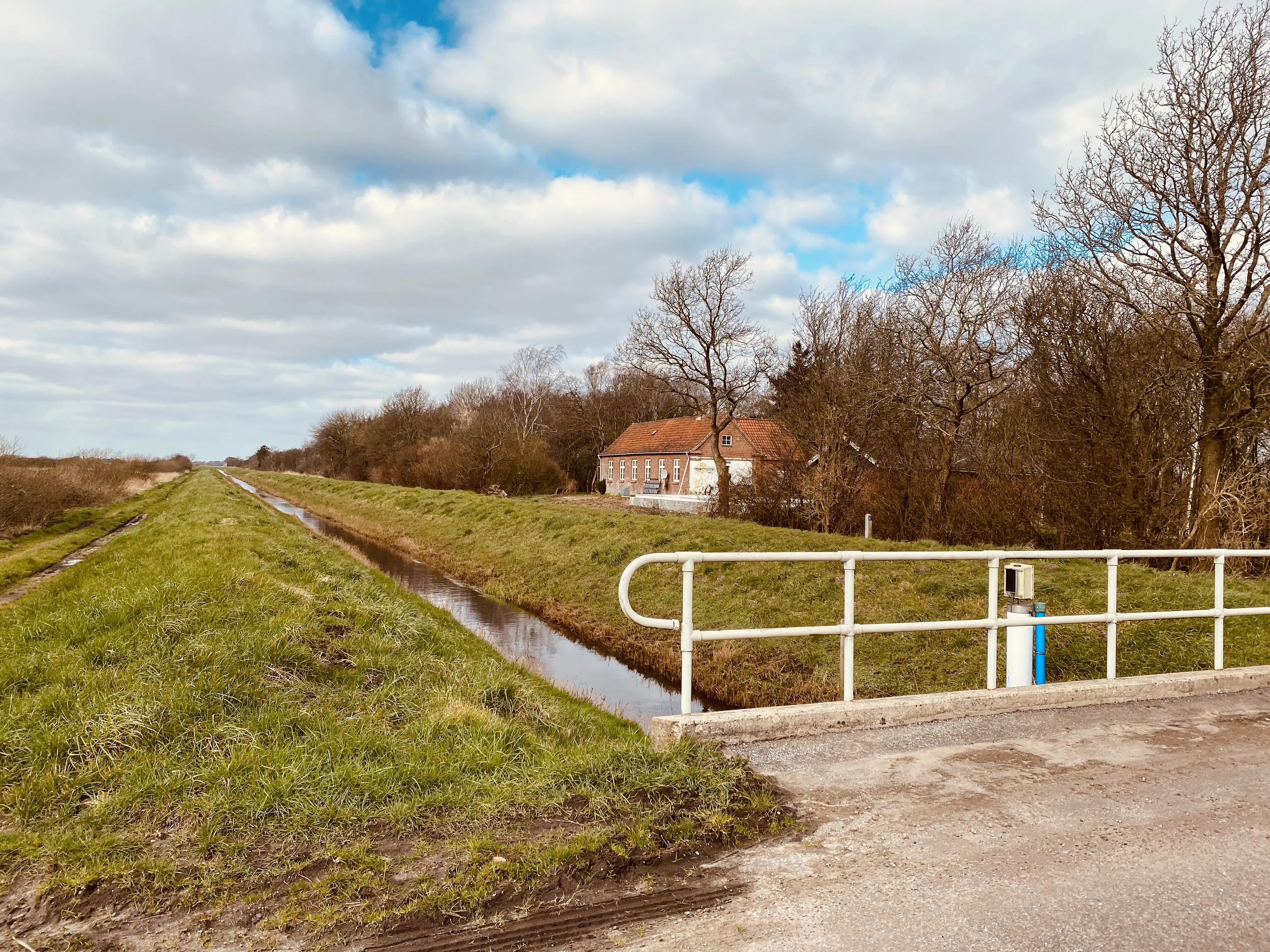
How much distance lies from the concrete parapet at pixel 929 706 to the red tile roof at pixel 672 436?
96.6 ft

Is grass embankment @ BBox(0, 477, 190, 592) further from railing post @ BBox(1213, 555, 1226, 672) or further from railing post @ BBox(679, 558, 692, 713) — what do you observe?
railing post @ BBox(1213, 555, 1226, 672)

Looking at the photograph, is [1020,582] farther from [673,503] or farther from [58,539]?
[673,503]

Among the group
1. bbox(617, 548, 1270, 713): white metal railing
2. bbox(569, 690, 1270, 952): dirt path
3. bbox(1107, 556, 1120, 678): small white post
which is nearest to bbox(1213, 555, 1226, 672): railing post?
bbox(617, 548, 1270, 713): white metal railing

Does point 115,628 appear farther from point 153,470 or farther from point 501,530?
point 153,470

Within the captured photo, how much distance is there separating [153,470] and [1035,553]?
88.5 m

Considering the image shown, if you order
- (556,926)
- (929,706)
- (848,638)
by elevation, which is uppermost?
(848,638)

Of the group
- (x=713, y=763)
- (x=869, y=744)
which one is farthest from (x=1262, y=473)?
(x=713, y=763)

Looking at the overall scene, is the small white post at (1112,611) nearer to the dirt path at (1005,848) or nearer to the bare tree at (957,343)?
the dirt path at (1005,848)

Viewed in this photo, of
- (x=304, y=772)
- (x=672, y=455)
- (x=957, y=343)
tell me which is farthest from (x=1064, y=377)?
(x=672, y=455)

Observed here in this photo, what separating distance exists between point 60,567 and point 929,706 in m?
18.1

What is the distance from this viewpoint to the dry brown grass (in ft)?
73.4

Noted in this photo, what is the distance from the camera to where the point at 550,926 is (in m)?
2.90

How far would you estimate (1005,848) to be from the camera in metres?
3.47

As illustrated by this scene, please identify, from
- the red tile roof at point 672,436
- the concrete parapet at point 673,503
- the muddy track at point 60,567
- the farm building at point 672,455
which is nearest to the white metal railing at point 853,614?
the muddy track at point 60,567
